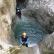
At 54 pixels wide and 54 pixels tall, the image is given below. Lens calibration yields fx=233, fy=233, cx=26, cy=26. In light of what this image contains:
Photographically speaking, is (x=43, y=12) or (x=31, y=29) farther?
(x=43, y=12)

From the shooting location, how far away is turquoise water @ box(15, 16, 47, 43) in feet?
38.1

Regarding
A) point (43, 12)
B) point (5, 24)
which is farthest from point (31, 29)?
point (5, 24)

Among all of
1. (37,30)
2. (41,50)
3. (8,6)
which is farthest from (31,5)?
(41,50)

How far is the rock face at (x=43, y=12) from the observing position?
12695mm

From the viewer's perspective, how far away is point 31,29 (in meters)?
12.4

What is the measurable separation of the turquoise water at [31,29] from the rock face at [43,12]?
0.32 metres

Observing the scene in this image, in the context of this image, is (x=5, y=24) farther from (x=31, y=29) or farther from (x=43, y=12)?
(x=43, y=12)

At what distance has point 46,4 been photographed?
14.8 meters

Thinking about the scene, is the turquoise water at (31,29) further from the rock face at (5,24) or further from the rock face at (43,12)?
the rock face at (5,24)

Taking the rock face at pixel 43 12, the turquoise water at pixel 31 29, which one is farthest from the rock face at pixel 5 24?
the rock face at pixel 43 12

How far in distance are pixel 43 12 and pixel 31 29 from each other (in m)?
1.71

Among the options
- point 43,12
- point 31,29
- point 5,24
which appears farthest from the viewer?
point 43,12

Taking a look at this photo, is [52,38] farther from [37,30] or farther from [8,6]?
[37,30]

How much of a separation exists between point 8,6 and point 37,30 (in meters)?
3.51
